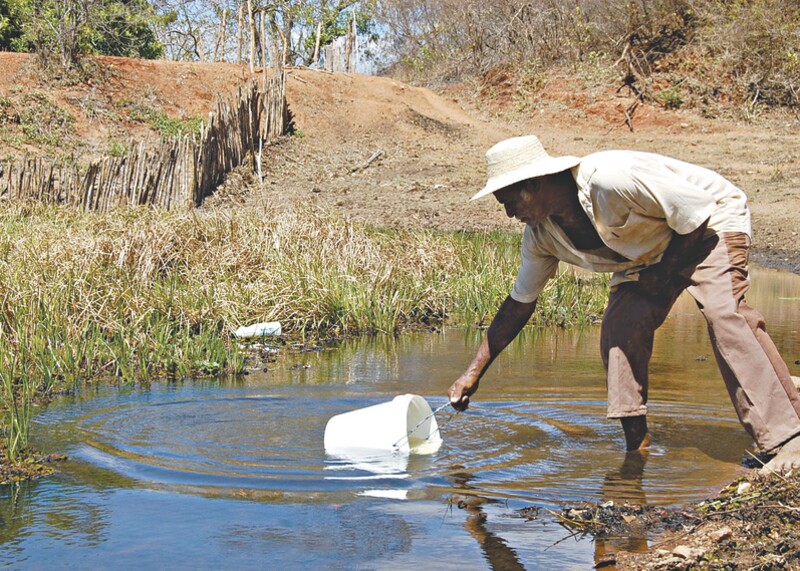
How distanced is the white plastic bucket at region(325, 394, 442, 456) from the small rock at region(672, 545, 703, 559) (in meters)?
1.43

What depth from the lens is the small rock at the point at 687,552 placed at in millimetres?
2902

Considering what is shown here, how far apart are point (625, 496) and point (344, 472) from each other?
1050mm

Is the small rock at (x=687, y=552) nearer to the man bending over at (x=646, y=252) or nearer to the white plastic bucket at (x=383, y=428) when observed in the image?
the man bending over at (x=646, y=252)

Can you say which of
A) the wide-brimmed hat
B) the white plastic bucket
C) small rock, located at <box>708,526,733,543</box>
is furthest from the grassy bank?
small rock, located at <box>708,526,733,543</box>

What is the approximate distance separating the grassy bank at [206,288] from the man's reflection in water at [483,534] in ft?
7.11

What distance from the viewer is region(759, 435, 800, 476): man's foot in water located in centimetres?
353

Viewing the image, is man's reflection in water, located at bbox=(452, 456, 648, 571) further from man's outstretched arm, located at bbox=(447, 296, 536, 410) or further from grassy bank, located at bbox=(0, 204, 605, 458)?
grassy bank, located at bbox=(0, 204, 605, 458)

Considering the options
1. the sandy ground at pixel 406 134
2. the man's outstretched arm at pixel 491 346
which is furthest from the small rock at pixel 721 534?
the sandy ground at pixel 406 134

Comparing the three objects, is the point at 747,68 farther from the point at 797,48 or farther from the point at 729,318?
the point at 729,318

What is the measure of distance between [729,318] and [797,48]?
60.3ft

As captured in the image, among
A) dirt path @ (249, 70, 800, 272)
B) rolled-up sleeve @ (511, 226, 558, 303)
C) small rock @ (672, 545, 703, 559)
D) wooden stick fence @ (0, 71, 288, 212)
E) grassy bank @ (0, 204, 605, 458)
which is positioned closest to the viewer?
small rock @ (672, 545, 703, 559)

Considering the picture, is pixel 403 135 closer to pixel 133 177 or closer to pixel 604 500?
pixel 133 177

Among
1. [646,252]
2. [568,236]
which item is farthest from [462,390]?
[646,252]

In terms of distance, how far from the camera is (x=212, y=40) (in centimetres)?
3409
